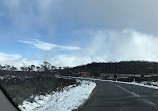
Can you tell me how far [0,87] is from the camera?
3742 mm

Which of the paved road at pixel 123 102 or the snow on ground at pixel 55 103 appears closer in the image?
the paved road at pixel 123 102

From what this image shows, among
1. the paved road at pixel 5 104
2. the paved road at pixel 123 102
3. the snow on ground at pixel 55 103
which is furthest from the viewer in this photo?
the snow on ground at pixel 55 103

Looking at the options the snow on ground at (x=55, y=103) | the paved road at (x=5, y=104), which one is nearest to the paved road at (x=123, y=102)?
the snow on ground at (x=55, y=103)

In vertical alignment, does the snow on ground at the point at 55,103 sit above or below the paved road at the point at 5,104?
below

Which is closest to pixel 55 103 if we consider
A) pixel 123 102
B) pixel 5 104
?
pixel 123 102

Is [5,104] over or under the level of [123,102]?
over

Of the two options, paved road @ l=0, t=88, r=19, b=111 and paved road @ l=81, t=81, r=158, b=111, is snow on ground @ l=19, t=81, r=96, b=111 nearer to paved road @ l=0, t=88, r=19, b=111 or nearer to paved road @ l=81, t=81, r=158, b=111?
paved road @ l=81, t=81, r=158, b=111

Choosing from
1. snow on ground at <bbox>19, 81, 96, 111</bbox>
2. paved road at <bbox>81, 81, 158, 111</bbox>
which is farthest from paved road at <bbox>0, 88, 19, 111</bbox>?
paved road at <bbox>81, 81, 158, 111</bbox>

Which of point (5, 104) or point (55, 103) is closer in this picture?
point (5, 104)

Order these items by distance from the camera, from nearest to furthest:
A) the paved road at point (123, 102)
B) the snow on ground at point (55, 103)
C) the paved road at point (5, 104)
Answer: the paved road at point (5, 104), the paved road at point (123, 102), the snow on ground at point (55, 103)

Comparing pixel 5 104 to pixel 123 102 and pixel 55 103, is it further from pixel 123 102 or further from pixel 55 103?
pixel 123 102

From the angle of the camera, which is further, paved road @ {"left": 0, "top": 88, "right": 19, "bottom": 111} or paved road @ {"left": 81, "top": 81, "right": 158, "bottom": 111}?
paved road @ {"left": 81, "top": 81, "right": 158, "bottom": 111}

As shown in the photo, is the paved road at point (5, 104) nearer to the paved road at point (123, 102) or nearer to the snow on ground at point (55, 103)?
the snow on ground at point (55, 103)

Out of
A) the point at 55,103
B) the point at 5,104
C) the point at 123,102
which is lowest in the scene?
the point at 55,103
